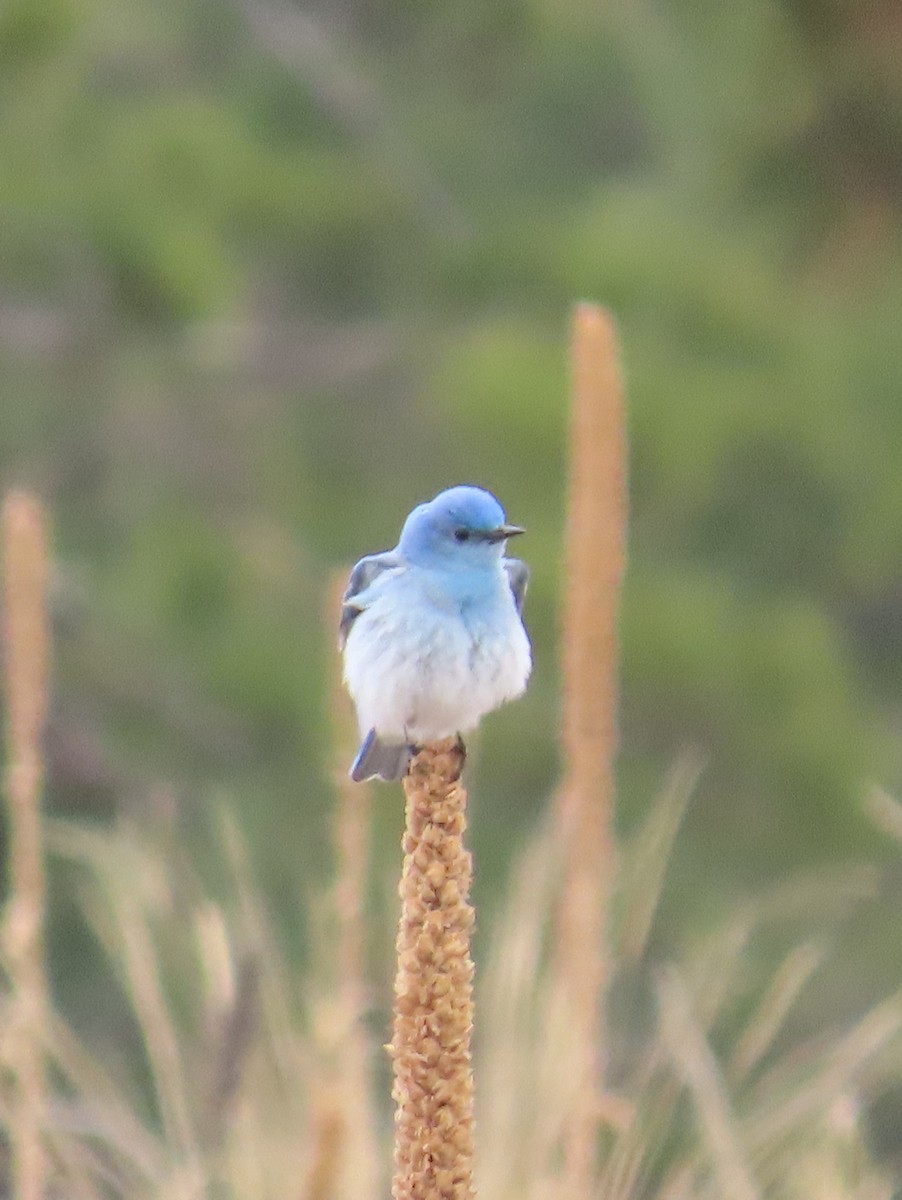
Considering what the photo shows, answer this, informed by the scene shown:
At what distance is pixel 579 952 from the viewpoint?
236 cm

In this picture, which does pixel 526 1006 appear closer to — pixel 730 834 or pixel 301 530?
pixel 730 834

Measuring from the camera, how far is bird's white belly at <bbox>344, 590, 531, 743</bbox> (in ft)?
8.54

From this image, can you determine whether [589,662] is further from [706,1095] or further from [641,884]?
[641,884]

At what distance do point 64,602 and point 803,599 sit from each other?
100 inches

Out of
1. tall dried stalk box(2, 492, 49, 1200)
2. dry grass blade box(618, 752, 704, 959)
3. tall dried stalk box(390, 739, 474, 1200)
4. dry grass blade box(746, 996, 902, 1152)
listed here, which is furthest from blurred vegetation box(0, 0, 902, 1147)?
tall dried stalk box(390, 739, 474, 1200)

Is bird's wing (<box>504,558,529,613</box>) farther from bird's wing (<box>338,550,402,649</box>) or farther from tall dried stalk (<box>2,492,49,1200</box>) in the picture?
tall dried stalk (<box>2,492,49,1200</box>)

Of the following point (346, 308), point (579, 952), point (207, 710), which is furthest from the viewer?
point (346, 308)

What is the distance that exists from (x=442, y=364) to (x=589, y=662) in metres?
4.43

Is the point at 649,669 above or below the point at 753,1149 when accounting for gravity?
above

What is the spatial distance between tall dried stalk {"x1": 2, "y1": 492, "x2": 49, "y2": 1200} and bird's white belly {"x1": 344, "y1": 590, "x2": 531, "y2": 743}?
1.55 feet

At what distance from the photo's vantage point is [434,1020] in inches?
68.4

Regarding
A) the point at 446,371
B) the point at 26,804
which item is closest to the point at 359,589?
the point at 26,804

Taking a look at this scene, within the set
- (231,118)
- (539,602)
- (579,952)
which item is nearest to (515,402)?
(539,602)

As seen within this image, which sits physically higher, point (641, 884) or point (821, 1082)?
point (641, 884)
